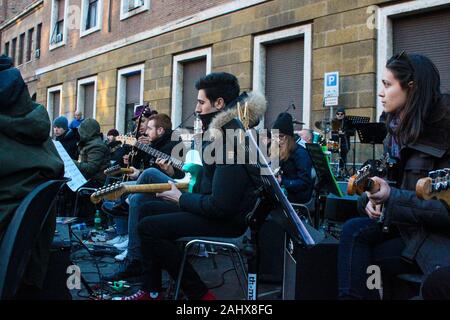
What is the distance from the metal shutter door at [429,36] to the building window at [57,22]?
1558 centimetres

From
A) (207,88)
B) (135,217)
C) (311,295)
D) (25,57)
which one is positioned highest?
(25,57)

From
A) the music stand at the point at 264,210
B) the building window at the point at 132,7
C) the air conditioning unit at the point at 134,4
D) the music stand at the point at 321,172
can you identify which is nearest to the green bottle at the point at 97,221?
the music stand at the point at 321,172

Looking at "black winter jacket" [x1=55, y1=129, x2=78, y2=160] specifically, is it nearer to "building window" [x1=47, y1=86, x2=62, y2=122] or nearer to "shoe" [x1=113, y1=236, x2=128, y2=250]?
"shoe" [x1=113, y1=236, x2=128, y2=250]

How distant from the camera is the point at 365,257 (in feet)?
8.56

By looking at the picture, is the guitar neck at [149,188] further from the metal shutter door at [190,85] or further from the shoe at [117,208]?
the metal shutter door at [190,85]

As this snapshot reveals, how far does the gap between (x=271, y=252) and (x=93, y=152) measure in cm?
348

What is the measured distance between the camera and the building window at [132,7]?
47.8ft

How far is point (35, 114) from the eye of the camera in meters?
2.50

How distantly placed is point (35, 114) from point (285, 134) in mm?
3483

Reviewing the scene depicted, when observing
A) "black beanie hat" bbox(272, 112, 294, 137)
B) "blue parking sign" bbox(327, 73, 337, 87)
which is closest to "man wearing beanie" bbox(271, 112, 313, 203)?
"black beanie hat" bbox(272, 112, 294, 137)

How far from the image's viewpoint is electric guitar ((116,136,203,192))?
12.0 ft

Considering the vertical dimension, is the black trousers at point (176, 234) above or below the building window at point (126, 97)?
below

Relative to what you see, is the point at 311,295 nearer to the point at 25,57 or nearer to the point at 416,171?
the point at 416,171
